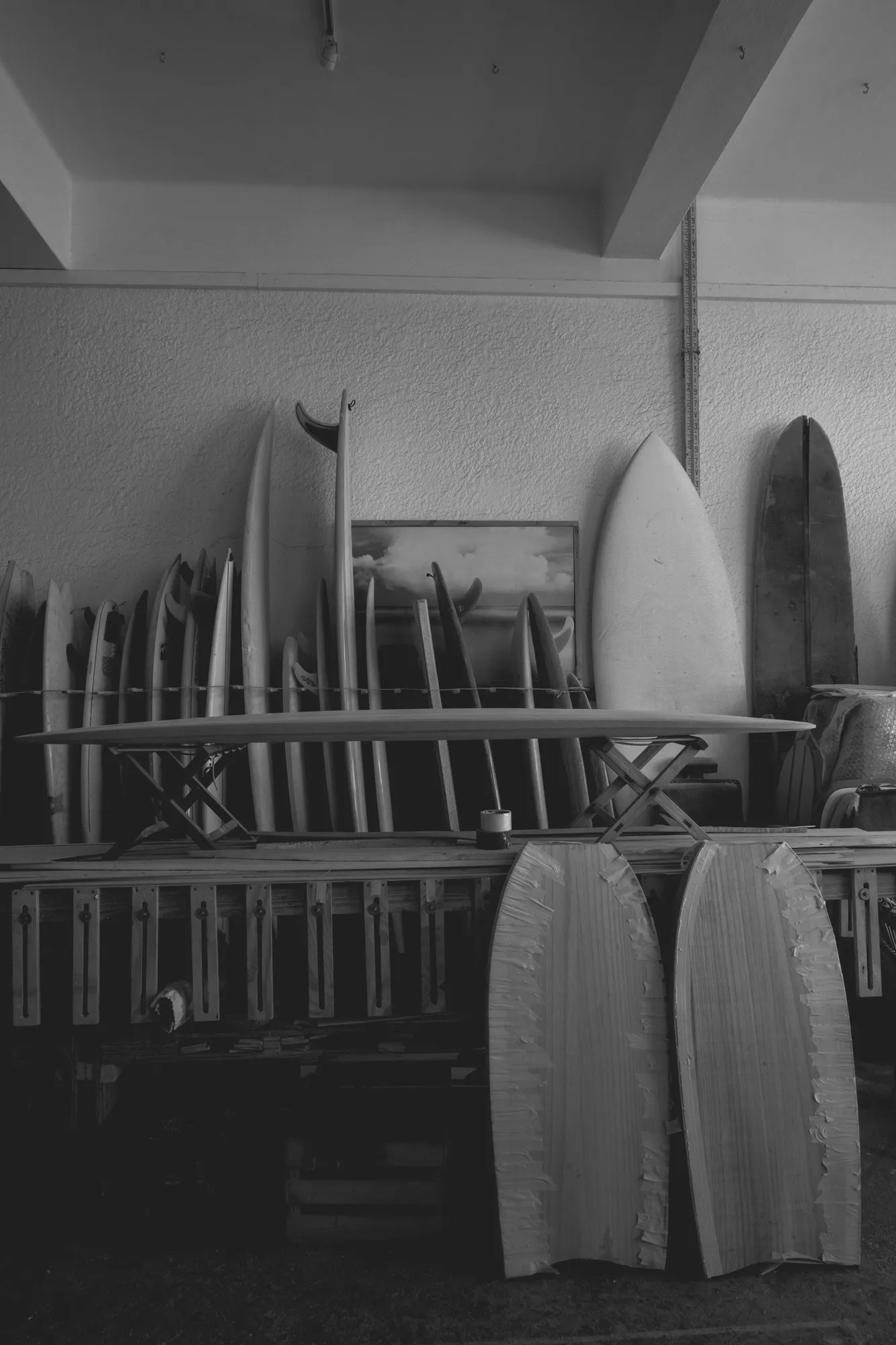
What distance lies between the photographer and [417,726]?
1760 mm

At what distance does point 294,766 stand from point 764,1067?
1.72m

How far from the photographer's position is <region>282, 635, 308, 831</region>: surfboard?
2.86m

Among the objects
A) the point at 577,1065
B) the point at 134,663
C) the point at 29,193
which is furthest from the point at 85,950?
the point at 29,193

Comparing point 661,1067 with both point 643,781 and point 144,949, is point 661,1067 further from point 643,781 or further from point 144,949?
point 144,949

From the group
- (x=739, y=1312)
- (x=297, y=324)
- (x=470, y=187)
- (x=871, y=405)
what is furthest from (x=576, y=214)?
(x=739, y=1312)

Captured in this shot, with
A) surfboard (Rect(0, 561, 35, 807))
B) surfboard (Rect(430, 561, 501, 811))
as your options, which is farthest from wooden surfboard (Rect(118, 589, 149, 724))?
surfboard (Rect(430, 561, 501, 811))

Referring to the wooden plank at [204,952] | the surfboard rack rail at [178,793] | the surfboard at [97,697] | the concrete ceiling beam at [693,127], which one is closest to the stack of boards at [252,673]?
the surfboard at [97,697]

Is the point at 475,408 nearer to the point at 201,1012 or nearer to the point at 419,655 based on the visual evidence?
the point at 419,655

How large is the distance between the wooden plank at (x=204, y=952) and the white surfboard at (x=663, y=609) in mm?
1883

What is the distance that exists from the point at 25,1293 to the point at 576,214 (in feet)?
12.4

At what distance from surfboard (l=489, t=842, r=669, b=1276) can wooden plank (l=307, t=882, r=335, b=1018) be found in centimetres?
35

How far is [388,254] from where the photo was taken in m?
3.45

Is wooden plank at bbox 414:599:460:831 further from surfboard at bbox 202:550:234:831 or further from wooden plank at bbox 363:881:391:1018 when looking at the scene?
wooden plank at bbox 363:881:391:1018

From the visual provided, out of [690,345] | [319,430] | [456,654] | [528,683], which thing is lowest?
[528,683]
